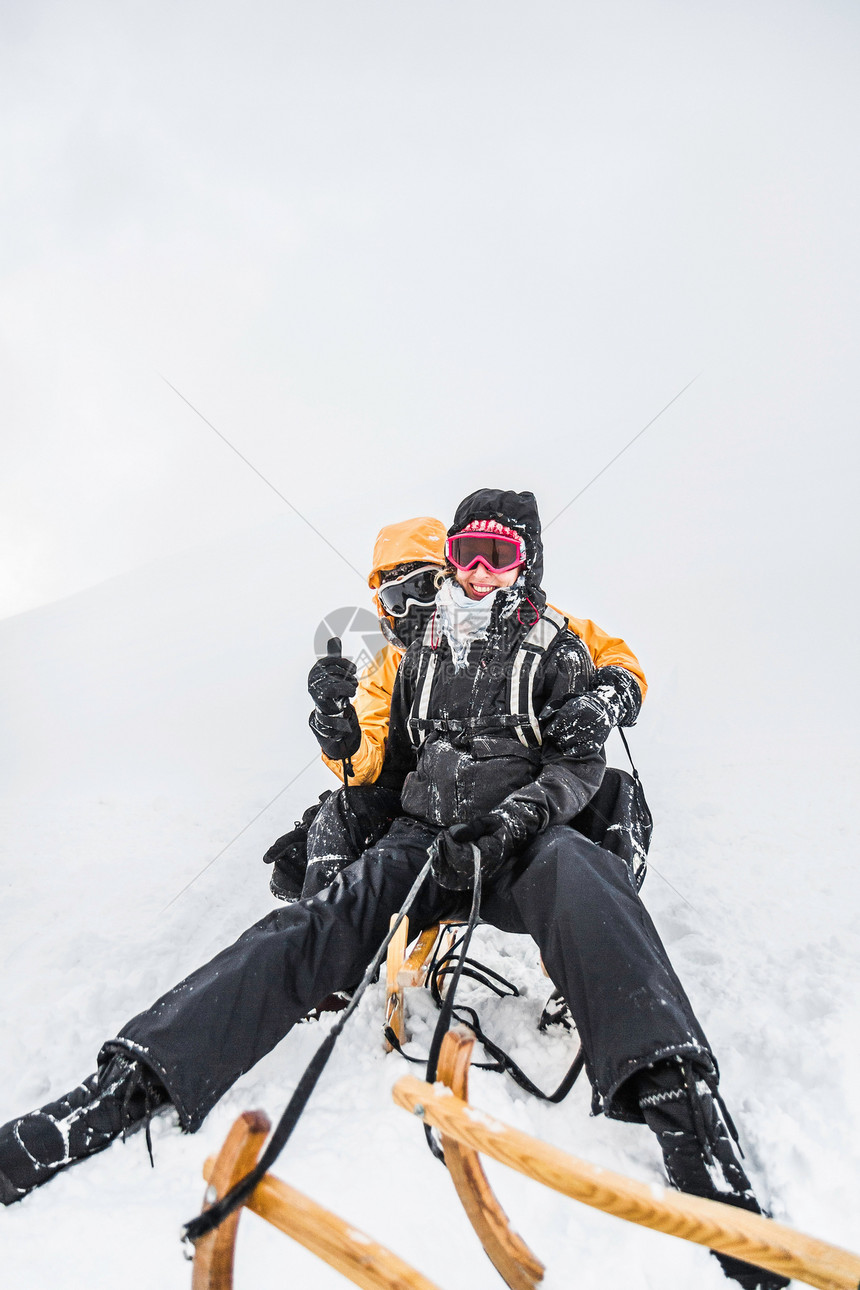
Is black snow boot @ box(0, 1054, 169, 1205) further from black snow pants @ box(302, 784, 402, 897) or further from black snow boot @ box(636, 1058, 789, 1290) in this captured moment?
black snow boot @ box(636, 1058, 789, 1290)

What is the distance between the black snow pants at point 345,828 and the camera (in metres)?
2.59

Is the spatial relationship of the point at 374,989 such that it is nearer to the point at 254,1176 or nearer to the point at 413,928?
the point at 413,928

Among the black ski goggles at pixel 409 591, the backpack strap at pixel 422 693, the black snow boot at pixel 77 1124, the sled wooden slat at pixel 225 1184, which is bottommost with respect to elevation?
the black snow boot at pixel 77 1124

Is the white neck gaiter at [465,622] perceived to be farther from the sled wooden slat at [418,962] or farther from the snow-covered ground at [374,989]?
the snow-covered ground at [374,989]

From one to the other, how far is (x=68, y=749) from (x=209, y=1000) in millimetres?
6243

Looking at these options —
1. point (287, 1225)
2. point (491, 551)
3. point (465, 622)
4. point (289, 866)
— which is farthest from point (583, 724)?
point (287, 1225)

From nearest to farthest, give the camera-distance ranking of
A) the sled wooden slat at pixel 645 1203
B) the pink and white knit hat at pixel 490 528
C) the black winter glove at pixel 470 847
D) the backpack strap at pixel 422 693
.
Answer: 1. the sled wooden slat at pixel 645 1203
2. the black winter glove at pixel 470 847
3. the backpack strap at pixel 422 693
4. the pink and white knit hat at pixel 490 528

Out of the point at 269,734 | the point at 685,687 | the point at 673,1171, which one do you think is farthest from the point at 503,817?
the point at 685,687

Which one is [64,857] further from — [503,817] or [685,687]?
[685,687]

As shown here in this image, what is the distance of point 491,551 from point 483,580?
0.12 metres

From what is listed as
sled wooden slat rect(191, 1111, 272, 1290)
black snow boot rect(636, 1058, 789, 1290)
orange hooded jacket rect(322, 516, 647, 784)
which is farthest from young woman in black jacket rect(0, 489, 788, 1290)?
sled wooden slat rect(191, 1111, 272, 1290)

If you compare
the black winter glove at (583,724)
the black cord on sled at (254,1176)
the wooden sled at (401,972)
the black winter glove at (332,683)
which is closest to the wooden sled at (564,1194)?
the black cord on sled at (254,1176)

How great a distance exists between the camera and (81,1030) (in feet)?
7.68

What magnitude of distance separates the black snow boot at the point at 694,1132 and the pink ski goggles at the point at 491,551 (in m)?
1.70
